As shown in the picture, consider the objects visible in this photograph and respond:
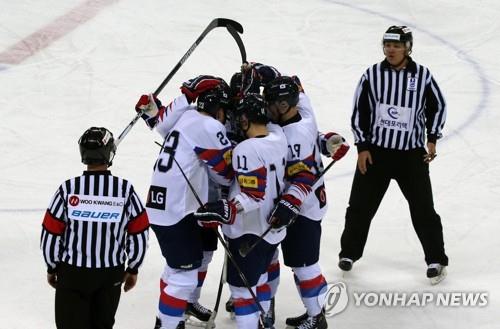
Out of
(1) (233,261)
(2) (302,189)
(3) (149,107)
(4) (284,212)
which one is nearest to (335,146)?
(2) (302,189)

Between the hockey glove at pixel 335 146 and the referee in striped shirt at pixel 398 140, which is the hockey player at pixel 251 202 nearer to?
the hockey glove at pixel 335 146

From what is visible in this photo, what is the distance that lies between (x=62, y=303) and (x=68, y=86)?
13.6 ft

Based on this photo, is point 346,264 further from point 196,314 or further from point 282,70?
point 282,70

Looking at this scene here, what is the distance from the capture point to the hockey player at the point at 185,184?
453 centimetres

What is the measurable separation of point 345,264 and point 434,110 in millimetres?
903

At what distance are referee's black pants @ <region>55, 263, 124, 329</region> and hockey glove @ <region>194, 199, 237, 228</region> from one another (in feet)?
1.39

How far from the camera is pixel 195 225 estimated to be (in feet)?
15.2

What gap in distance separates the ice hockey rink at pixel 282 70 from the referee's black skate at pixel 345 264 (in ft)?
0.15

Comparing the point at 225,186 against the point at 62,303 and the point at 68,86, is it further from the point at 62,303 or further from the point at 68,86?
the point at 68,86

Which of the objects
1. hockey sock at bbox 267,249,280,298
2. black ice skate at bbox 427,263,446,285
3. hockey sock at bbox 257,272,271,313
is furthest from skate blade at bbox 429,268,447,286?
hockey sock at bbox 257,272,271,313

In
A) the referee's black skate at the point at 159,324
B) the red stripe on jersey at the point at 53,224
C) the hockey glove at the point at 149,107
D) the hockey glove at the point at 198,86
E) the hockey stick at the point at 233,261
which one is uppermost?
the hockey glove at the point at 198,86

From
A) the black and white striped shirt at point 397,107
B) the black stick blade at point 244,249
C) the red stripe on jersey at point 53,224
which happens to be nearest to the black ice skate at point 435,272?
the black and white striped shirt at point 397,107

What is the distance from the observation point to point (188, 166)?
15.0 ft

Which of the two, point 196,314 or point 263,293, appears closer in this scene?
point 263,293
